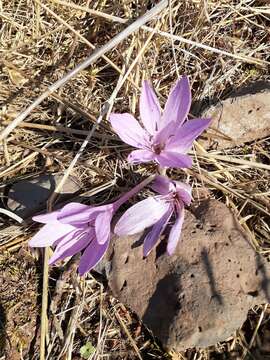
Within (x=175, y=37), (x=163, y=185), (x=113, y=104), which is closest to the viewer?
(x=163, y=185)

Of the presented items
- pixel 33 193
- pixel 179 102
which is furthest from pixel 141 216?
pixel 33 193

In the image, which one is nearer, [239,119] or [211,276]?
[211,276]

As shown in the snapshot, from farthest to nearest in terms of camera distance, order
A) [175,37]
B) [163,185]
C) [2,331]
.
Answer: [175,37], [2,331], [163,185]

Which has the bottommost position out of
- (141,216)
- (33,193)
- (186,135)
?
(33,193)

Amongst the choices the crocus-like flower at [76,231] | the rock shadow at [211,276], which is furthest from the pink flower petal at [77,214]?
the rock shadow at [211,276]

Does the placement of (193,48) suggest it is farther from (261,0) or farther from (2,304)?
(2,304)

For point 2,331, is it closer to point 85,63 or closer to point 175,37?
point 85,63
